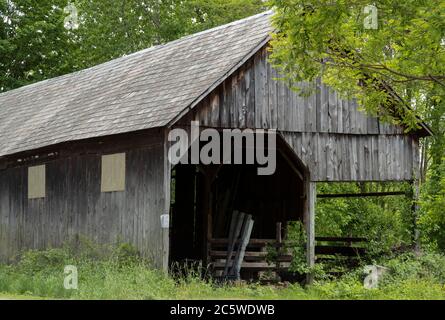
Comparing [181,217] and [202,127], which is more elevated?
[202,127]

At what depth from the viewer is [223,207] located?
22969 millimetres

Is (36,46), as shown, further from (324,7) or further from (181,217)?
(324,7)

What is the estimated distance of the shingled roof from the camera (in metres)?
18.0

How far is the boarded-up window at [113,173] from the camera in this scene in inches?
750

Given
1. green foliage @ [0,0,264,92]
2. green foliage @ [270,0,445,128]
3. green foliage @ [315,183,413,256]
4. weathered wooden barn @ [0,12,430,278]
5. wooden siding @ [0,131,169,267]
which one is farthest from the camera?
green foliage @ [0,0,264,92]

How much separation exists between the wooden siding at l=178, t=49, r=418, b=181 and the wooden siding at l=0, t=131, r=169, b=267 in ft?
5.54

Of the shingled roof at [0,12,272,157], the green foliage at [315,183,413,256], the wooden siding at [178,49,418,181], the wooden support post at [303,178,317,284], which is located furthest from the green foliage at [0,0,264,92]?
the wooden support post at [303,178,317,284]

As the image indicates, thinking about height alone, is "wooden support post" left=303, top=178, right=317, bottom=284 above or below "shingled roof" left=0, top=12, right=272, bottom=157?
below

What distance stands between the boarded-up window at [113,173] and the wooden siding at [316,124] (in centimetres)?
237

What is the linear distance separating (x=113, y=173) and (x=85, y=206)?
148cm

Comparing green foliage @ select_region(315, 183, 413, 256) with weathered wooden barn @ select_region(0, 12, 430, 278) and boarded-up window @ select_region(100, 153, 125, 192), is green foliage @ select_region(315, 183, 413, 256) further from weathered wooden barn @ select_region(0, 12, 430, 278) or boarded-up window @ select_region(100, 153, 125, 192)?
boarded-up window @ select_region(100, 153, 125, 192)

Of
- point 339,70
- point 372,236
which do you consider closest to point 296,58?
point 339,70

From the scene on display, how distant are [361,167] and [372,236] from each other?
1954 millimetres

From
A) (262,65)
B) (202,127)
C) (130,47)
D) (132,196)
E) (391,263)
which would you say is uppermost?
(130,47)
